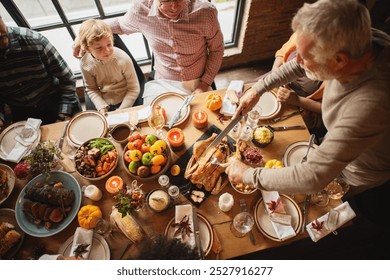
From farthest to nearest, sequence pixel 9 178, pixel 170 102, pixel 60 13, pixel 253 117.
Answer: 1. pixel 60 13
2. pixel 170 102
3. pixel 253 117
4. pixel 9 178

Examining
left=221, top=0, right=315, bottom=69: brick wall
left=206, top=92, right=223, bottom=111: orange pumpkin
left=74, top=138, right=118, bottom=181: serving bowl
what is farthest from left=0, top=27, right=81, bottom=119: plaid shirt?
left=221, top=0, right=315, bottom=69: brick wall

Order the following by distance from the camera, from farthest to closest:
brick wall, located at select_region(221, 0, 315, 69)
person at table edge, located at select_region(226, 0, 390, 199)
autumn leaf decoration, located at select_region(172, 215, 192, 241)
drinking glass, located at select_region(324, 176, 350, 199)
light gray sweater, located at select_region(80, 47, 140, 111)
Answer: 1. brick wall, located at select_region(221, 0, 315, 69)
2. light gray sweater, located at select_region(80, 47, 140, 111)
3. drinking glass, located at select_region(324, 176, 350, 199)
4. autumn leaf decoration, located at select_region(172, 215, 192, 241)
5. person at table edge, located at select_region(226, 0, 390, 199)

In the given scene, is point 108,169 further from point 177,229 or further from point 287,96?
point 287,96

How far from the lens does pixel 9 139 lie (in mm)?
2082

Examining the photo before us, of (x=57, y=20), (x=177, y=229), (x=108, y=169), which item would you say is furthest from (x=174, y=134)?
(x=57, y=20)

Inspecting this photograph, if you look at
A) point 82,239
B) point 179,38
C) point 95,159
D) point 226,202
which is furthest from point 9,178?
point 179,38

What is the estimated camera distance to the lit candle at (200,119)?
2.01 metres

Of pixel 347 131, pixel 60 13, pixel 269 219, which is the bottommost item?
pixel 269 219

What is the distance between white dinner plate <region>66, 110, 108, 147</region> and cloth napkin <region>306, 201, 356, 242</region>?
5.66 ft

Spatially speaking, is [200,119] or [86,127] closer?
[200,119]

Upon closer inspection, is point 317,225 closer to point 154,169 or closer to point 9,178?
point 154,169

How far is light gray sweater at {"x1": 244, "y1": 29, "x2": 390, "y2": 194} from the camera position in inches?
48.2

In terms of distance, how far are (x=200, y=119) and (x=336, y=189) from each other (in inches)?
43.9

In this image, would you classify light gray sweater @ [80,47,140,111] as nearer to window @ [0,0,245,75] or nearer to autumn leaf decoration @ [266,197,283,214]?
window @ [0,0,245,75]
